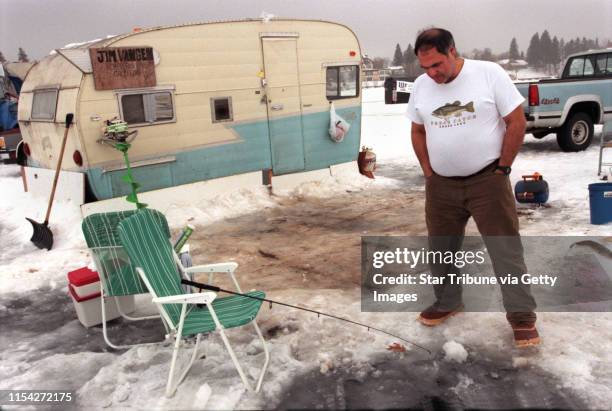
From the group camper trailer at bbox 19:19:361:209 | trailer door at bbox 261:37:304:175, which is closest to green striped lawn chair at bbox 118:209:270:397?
camper trailer at bbox 19:19:361:209

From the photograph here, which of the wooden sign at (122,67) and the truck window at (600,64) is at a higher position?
the wooden sign at (122,67)

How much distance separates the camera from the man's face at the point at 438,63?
3312 millimetres

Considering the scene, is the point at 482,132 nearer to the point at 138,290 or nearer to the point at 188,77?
the point at 138,290

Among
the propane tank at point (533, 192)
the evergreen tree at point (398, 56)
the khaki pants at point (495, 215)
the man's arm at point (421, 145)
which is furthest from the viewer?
the evergreen tree at point (398, 56)

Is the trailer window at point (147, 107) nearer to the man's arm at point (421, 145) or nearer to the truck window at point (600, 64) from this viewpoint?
the man's arm at point (421, 145)

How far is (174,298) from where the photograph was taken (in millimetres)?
3137

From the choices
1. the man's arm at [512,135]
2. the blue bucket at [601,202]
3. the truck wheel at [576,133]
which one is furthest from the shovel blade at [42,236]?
the truck wheel at [576,133]

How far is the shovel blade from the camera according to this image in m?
6.61

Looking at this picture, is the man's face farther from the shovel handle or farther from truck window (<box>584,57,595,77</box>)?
truck window (<box>584,57,595,77</box>)

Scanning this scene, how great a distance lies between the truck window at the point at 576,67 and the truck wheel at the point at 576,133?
1.40 metres

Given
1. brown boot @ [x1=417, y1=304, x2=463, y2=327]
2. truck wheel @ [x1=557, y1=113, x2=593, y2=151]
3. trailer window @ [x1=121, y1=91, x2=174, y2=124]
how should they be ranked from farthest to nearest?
truck wheel @ [x1=557, y1=113, x2=593, y2=151] < trailer window @ [x1=121, y1=91, x2=174, y2=124] < brown boot @ [x1=417, y1=304, x2=463, y2=327]

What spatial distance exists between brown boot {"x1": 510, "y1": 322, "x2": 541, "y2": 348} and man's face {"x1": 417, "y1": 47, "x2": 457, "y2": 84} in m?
1.80

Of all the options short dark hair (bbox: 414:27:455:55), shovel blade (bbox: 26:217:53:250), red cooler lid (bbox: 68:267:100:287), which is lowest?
shovel blade (bbox: 26:217:53:250)

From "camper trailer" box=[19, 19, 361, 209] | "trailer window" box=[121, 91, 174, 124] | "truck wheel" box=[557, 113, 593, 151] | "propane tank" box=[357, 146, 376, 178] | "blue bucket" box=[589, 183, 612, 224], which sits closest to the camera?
"blue bucket" box=[589, 183, 612, 224]
